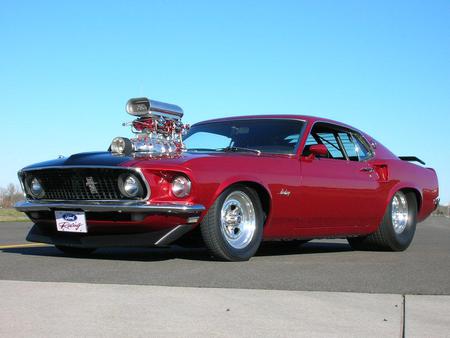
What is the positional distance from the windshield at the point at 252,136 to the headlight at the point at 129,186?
4.58ft

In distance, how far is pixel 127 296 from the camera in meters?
3.93

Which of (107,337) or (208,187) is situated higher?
(208,187)

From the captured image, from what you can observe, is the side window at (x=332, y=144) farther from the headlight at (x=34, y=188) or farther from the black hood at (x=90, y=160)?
the headlight at (x=34, y=188)

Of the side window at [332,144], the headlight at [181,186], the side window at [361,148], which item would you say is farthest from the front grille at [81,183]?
the side window at [361,148]

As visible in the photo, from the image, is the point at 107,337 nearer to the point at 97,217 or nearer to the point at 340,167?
the point at 97,217

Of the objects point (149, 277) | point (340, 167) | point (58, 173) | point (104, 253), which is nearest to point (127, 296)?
point (149, 277)

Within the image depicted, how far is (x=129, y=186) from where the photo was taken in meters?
5.52

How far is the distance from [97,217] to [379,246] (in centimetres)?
371

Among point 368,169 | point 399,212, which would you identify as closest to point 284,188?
point 368,169

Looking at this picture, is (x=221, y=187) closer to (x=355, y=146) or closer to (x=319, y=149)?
(x=319, y=149)

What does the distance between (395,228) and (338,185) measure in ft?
4.59

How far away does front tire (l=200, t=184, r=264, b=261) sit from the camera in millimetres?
5598

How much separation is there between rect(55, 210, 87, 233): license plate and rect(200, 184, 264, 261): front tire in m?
1.01

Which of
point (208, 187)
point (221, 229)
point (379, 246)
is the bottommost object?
point (379, 246)
